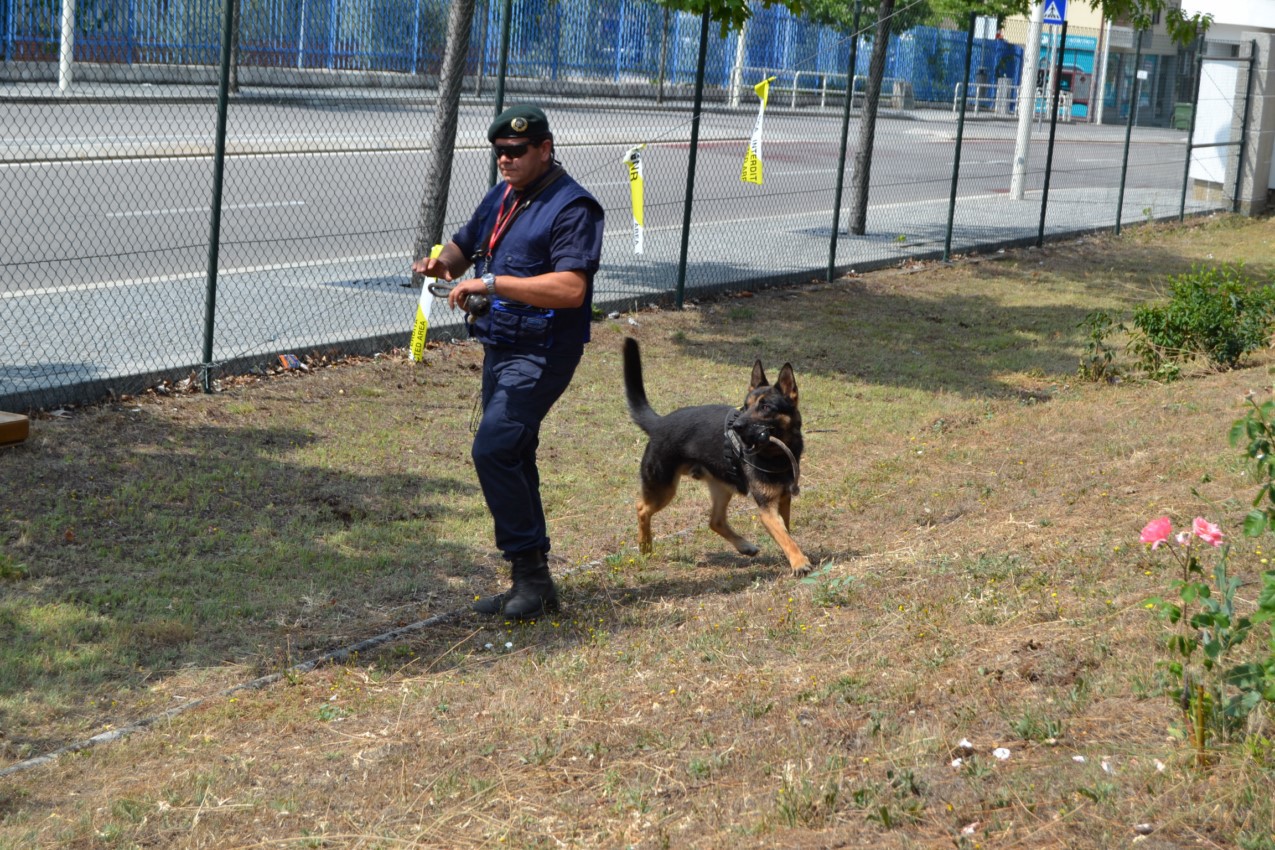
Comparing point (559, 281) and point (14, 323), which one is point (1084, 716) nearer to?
point (559, 281)

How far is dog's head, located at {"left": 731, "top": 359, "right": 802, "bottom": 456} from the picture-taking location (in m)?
5.94

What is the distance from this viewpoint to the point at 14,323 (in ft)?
29.7

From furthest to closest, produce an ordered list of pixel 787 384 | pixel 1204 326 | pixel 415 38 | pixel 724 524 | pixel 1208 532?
pixel 415 38 → pixel 1204 326 → pixel 724 524 → pixel 787 384 → pixel 1208 532

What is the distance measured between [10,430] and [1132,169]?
88.8ft

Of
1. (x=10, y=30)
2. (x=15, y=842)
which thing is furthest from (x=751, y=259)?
(x=15, y=842)

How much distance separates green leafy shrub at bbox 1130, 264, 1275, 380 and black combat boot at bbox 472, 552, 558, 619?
5.87m

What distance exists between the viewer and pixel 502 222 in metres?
5.45

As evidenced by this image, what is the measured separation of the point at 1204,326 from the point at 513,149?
6.45 metres

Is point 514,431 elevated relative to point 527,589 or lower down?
elevated

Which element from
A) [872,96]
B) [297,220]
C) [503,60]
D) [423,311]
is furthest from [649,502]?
[872,96]

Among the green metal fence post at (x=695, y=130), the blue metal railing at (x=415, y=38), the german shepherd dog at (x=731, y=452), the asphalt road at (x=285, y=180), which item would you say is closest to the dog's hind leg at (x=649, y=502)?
the german shepherd dog at (x=731, y=452)

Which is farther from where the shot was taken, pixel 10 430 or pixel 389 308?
pixel 389 308

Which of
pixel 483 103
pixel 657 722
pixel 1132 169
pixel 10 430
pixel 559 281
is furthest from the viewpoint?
pixel 1132 169

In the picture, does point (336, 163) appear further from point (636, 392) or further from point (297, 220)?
point (636, 392)
